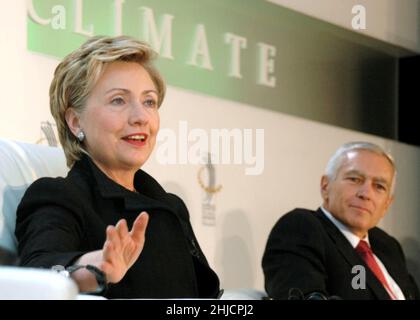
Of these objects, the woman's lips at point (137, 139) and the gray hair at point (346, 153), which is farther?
the gray hair at point (346, 153)

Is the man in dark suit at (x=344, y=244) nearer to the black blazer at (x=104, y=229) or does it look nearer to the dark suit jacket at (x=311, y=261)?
the dark suit jacket at (x=311, y=261)

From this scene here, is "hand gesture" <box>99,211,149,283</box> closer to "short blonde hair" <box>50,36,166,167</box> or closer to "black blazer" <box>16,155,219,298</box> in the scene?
"black blazer" <box>16,155,219,298</box>

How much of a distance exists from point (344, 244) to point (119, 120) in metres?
1.09

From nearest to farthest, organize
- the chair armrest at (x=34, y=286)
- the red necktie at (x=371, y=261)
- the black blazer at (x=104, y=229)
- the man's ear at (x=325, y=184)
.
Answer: the chair armrest at (x=34, y=286), the black blazer at (x=104, y=229), the red necktie at (x=371, y=261), the man's ear at (x=325, y=184)

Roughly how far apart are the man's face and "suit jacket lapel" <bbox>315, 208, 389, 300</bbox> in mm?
124

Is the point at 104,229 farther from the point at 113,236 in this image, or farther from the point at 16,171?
the point at 113,236

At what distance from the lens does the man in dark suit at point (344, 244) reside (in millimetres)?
2840

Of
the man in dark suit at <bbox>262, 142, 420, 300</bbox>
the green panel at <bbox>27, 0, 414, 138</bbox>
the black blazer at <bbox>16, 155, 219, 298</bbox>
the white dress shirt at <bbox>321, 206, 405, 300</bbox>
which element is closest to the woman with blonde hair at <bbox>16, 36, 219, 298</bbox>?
the black blazer at <bbox>16, 155, 219, 298</bbox>

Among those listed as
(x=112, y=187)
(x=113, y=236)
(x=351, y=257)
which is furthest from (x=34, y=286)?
(x=351, y=257)

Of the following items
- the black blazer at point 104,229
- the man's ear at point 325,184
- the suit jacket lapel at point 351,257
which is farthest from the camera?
the man's ear at point 325,184

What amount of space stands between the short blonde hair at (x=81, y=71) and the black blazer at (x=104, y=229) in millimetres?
99

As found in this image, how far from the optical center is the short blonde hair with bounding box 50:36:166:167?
2.13 metres

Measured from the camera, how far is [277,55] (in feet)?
13.1

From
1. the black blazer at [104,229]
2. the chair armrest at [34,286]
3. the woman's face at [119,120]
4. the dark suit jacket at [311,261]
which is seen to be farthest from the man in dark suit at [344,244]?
the chair armrest at [34,286]
